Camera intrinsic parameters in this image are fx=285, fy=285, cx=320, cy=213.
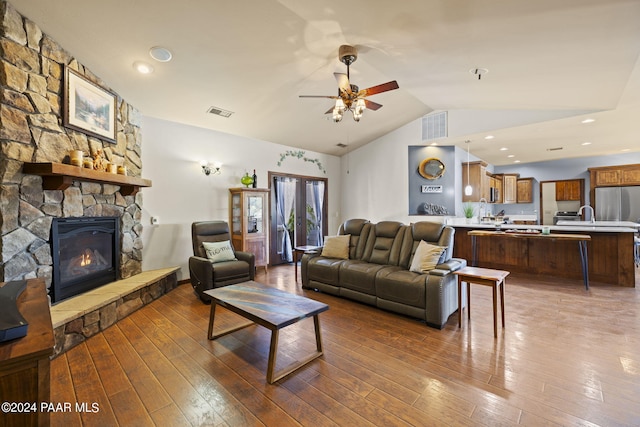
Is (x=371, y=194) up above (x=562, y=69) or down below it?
below

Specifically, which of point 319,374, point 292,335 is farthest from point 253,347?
point 319,374

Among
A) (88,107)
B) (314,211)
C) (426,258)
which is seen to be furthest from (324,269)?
(88,107)

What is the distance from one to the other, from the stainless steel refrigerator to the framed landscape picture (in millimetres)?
10633

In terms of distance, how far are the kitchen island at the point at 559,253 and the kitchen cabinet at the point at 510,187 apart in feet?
11.1

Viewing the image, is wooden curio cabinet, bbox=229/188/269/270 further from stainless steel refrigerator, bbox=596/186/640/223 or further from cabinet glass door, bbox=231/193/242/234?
stainless steel refrigerator, bbox=596/186/640/223

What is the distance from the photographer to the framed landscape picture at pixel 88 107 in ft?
10.1

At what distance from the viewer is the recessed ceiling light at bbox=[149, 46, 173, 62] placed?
3096 mm

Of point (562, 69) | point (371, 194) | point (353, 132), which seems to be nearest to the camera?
point (562, 69)

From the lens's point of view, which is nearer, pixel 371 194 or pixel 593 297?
pixel 593 297

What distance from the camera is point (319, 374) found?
2.23 m

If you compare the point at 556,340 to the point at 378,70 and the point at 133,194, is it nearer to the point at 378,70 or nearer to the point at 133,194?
the point at 378,70

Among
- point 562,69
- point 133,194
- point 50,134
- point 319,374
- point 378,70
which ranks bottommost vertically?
point 319,374

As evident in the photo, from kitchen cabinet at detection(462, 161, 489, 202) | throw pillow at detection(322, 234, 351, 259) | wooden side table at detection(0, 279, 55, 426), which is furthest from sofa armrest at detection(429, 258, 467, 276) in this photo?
kitchen cabinet at detection(462, 161, 489, 202)

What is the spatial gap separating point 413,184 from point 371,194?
43.5 inches
